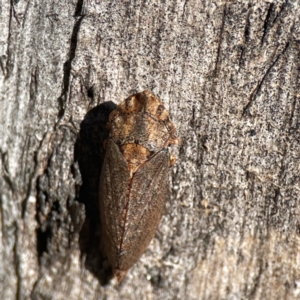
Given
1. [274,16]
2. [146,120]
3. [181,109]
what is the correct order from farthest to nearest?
[146,120] < [181,109] < [274,16]

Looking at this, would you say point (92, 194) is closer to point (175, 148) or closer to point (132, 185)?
point (132, 185)

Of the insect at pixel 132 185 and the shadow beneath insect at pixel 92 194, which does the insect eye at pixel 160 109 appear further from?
the shadow beneath insect at pixel 92 194

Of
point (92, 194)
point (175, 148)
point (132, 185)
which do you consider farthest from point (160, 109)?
point (92, 194)

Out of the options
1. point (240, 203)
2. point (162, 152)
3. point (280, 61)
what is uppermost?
point (280, 61)

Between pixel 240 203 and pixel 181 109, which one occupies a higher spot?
pixel 181 109

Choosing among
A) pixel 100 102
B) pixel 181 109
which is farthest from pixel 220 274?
pixel 100 102

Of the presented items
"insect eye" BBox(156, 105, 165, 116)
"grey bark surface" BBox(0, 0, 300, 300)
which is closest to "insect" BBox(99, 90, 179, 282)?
"insect eye" BBox(156, 105, 165, 116)

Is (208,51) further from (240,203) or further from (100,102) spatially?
(240,203)
